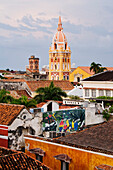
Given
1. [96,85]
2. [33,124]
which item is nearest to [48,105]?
[33,124]

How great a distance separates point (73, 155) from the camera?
55.5ft

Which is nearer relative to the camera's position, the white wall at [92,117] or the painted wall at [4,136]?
the painted wall at [4,136]

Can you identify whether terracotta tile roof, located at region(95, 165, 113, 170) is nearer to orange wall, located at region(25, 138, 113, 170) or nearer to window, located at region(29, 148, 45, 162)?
orange wall, located at region(25, 138, 113, 170)

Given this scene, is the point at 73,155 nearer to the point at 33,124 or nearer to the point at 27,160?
the point at 27,160

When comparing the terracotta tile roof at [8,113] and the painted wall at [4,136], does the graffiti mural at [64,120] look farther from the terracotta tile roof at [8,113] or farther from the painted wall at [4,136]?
the painted wall at [4,136]

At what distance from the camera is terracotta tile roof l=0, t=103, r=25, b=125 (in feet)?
73.4

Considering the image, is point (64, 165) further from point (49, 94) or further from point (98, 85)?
point (98, 85)

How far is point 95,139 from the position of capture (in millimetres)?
18344

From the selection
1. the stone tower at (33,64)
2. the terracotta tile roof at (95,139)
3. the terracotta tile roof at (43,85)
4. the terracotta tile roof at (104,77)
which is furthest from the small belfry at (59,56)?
the terracotta tile roof at (95,139)

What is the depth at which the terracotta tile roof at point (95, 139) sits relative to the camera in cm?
1683

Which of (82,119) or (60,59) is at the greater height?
(60,59)

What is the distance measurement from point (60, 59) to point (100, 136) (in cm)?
8423

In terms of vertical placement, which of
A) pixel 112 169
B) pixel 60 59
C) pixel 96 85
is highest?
pixel 60 59

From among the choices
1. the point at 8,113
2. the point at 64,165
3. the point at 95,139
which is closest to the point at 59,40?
the point at 8,113
